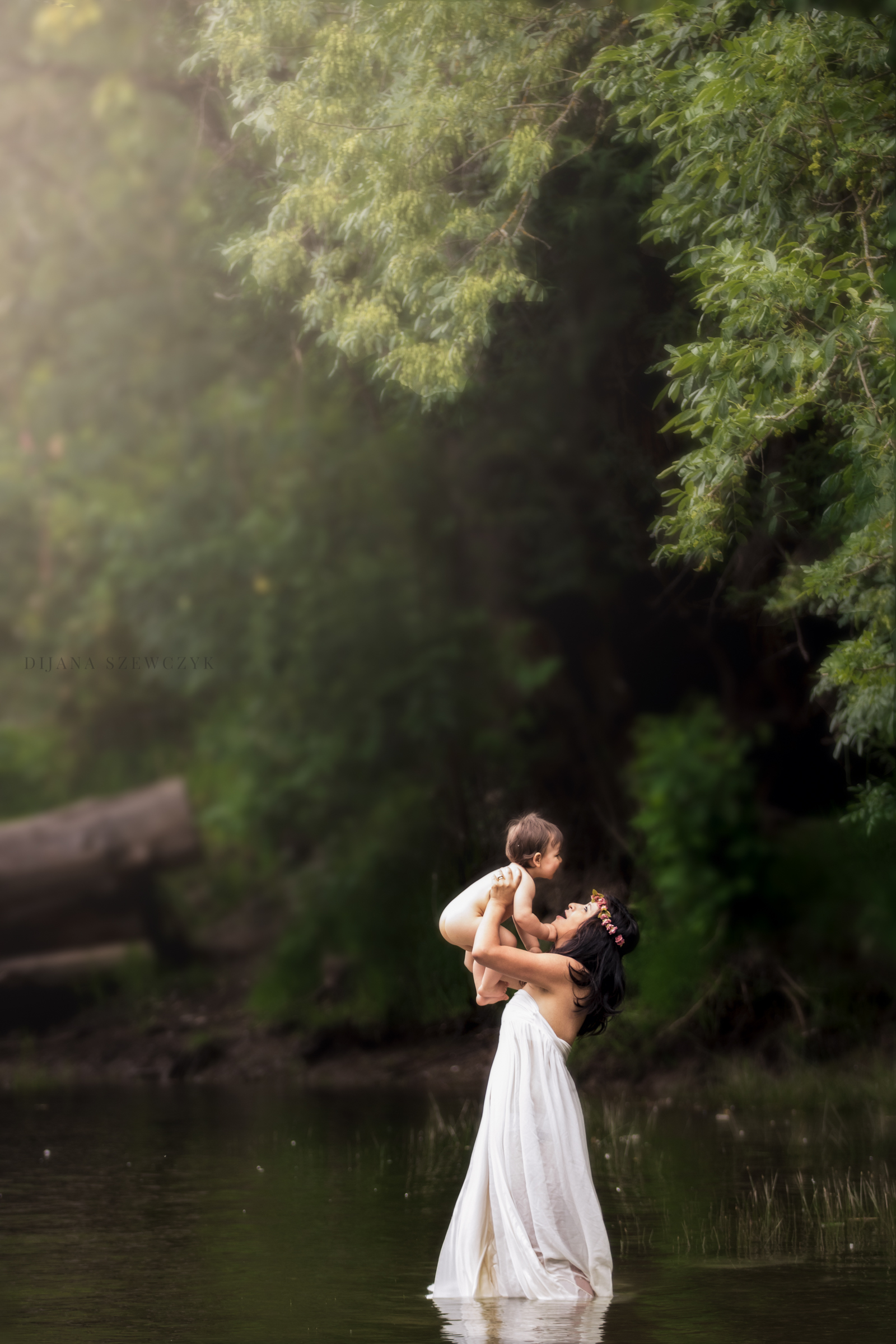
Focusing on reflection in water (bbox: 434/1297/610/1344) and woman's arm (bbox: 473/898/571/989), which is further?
woman's arm (bbox: 473/898/571/989)

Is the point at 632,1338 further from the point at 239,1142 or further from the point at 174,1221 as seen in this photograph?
Answer: the point at 239,1142

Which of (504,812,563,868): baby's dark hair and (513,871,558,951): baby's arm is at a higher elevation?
(504,812,563,868): baby's dark hair

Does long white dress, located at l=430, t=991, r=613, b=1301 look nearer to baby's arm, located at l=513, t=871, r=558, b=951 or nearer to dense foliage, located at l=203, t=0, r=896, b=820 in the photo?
baby's arm, located at l=513, t=871, r=558, b=951

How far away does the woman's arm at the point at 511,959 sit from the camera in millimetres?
6918

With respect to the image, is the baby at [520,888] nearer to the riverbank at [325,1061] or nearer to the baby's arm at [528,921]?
the baby's arm at [528,921]

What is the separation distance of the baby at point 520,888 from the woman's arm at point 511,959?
7cm

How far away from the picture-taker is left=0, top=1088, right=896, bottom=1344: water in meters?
6.66

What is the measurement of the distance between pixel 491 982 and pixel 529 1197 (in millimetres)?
936

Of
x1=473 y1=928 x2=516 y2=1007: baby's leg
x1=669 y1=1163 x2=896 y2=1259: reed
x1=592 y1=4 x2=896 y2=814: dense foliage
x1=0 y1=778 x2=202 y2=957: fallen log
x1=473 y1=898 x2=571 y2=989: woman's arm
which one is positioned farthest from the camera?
x1=0 y1=778 x2=202 y2=957: fallen log

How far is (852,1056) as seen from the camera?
612 inches

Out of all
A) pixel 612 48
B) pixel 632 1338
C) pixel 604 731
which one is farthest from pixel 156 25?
pixel 632 1338

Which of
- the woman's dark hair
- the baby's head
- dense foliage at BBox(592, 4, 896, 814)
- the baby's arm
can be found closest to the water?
the woman's dark hair

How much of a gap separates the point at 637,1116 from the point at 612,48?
8.82 m

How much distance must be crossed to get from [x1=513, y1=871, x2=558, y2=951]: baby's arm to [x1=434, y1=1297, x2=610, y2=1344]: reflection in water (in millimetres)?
1507
